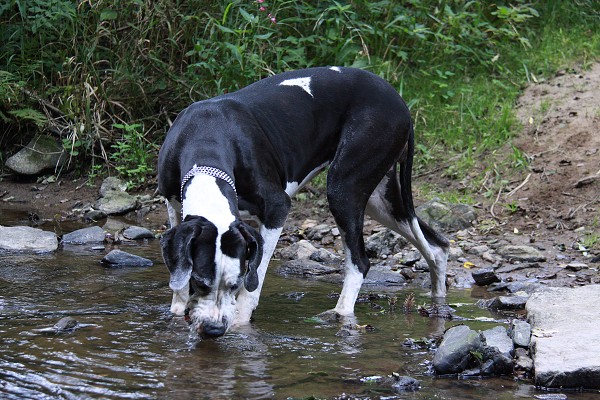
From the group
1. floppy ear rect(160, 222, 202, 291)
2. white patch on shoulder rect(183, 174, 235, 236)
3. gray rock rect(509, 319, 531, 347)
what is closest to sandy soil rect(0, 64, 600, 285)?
gray rock rect(509, 319, 531, 347)

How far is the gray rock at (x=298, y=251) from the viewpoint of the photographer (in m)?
6.96

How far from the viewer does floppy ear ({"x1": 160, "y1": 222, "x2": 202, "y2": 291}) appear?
4.13m

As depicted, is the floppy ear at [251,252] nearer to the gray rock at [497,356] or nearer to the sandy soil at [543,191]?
the gray rock at [497,356]

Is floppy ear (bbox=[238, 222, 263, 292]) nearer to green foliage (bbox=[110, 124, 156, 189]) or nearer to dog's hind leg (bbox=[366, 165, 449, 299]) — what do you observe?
dog's hind leg (bbox=[366, 165, 449, 299])

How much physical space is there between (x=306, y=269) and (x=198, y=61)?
10.0ft

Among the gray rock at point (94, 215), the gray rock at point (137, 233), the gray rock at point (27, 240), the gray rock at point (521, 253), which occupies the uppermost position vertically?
the gray rock at point (521, 253)

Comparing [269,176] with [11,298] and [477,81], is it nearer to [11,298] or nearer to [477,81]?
[11,298]

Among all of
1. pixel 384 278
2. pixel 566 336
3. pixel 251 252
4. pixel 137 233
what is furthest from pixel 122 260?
pixel 566 336

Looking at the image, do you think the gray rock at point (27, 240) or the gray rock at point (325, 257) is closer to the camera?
the gray rock at point (27, 240)

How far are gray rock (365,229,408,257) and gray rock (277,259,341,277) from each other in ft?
1.60

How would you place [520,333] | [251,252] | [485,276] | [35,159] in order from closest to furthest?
[251,252] → [520,333] → [485,276] → [35,159]

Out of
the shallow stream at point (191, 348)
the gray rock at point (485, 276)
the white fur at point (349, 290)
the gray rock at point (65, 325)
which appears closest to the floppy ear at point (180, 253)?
the shallow stream at point (191, 348)

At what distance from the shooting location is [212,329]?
4.23 meters

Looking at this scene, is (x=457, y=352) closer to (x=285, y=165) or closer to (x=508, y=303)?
(x=508, y=303)
